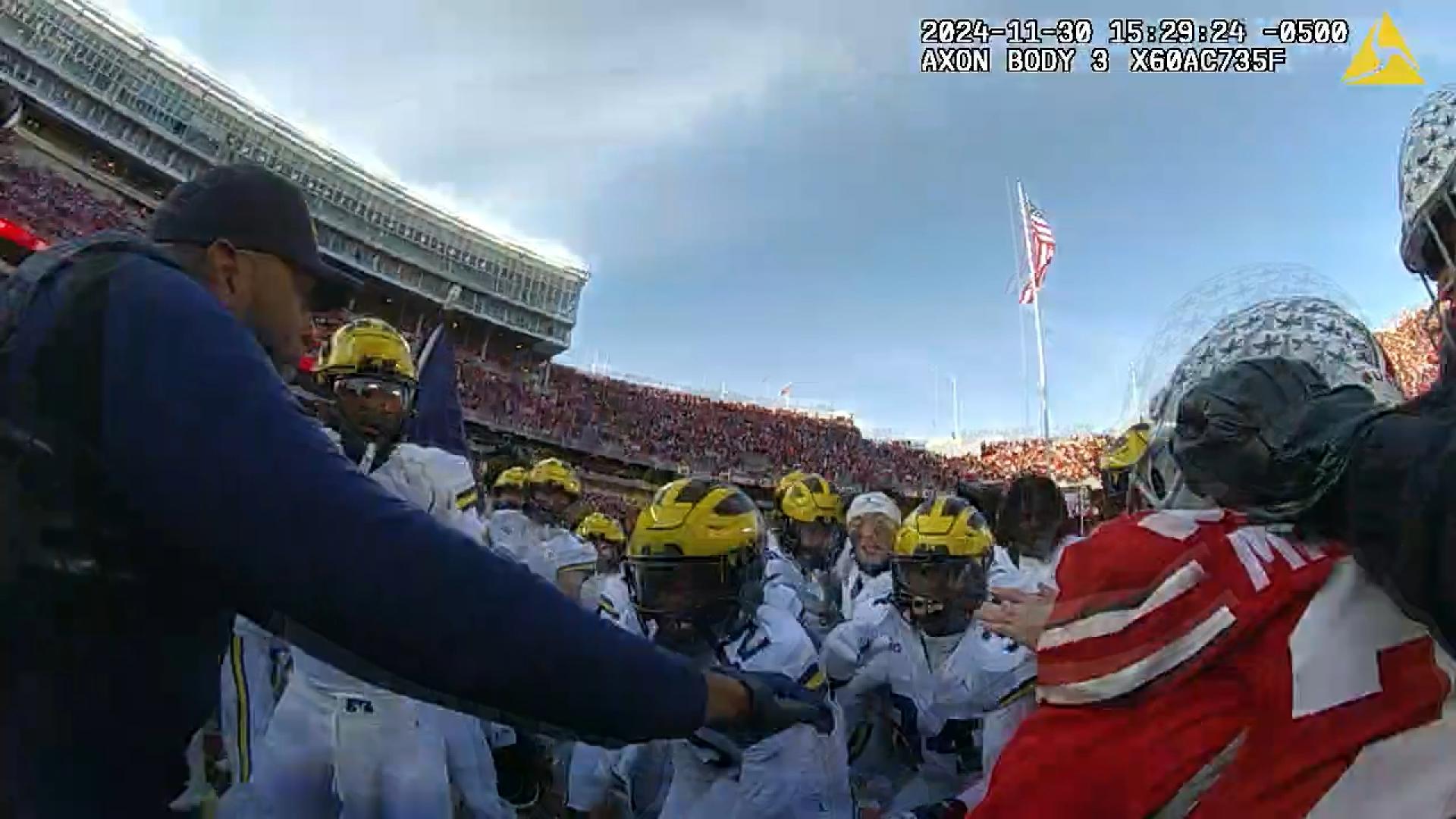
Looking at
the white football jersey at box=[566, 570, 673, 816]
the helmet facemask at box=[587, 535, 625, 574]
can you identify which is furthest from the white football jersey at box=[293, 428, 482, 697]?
the helmet facemask at box=[587, 535, 625, 574]

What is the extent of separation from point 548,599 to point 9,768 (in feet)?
2.25

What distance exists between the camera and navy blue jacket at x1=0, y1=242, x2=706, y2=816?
1.23 m

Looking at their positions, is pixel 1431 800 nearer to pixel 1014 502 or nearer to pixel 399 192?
pixel 1014 502

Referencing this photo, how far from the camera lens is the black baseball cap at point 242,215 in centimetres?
171

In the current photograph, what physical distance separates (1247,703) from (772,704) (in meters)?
0.65

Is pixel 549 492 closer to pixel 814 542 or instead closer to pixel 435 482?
pixel 814 542

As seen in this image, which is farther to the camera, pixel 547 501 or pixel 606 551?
pixel 606 551

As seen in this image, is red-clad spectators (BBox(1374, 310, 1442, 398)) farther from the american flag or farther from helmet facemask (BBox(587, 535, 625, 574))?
the american flag

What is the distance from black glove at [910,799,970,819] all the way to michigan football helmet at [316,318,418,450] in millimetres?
2685

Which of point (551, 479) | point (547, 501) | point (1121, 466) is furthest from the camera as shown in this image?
point (551, 479)

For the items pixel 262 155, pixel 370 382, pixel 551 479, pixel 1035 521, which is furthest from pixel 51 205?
pixel 1035 521

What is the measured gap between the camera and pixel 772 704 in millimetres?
1610

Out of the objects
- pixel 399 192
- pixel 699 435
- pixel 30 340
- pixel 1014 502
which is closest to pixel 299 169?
pixel 399 192

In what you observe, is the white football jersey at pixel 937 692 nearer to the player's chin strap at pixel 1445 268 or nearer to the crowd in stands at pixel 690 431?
the player's chin strap at pixel 1445 268
